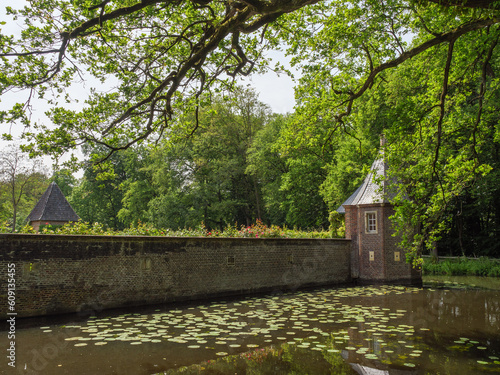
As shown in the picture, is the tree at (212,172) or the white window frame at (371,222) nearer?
the white window frame at (371,222)

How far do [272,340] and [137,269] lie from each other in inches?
225

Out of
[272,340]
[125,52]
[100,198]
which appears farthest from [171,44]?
[100,198]

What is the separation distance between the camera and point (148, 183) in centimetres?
3612

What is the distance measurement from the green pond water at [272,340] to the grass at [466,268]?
10.9 m

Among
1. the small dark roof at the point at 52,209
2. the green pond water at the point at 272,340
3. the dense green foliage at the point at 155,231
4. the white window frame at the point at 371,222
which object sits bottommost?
the green pond water at the point at 272,340

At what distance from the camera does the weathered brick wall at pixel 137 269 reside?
996 cm

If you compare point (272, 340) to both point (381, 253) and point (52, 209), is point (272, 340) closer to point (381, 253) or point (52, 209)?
point (381, 253)

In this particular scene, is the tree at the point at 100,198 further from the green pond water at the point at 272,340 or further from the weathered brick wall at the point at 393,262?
the green pond water at the point at 272,340

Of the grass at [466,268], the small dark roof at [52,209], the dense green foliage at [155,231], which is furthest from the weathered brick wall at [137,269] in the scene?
the small dark roof at [52,209]

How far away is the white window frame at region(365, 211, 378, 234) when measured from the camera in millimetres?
18416

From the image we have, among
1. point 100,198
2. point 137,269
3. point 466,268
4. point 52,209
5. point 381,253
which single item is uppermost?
point 100,198

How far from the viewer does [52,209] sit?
2811cm

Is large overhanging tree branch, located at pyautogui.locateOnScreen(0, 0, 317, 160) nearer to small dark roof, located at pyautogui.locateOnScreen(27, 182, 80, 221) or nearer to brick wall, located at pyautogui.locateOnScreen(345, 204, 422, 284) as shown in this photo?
brick wall, located at pyautogui.locateOnScreen(345, 204, 422, 284)

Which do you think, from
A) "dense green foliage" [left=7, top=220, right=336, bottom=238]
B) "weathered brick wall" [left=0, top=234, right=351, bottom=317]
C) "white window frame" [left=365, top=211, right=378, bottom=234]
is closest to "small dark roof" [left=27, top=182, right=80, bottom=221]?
"dense green foliage" [left=7, top=220, right=336, bottom=238]
